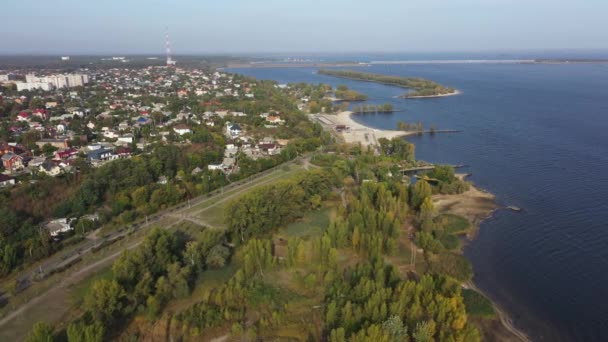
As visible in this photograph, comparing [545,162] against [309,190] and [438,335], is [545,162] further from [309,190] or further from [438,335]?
[438,335]

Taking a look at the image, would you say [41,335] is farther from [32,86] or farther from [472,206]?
[32,86]

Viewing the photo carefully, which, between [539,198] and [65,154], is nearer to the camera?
[539,198]

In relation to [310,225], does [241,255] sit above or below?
above

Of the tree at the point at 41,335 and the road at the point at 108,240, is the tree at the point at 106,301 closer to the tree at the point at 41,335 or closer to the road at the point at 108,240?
the tree at the point at 41,335

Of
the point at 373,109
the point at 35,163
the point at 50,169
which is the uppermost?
the point at 373,109

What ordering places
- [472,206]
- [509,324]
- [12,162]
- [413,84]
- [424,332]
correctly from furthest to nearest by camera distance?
[413,84] → [12,162] → [472,206] → [509,324] → [424,332]

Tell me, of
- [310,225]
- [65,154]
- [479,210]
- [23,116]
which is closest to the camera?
[310,225]

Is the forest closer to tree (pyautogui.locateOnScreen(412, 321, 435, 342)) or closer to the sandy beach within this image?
tree (pyautogui.locateOnScreen(412, 321, 435, 342))

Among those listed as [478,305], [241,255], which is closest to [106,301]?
[241,255]

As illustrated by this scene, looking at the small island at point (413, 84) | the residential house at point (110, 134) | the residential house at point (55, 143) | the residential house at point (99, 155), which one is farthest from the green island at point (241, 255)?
the small island at point (413, 84)
